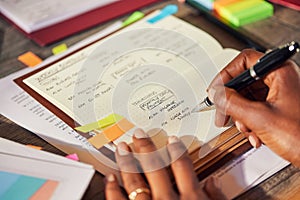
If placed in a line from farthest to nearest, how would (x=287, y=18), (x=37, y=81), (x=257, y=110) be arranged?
(x=287, y=18), (x=37, y=81), (x=257, y=110)

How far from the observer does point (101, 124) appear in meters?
0.77

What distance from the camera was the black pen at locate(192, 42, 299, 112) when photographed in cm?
72

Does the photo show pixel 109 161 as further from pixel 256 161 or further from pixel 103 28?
pixel 103 28

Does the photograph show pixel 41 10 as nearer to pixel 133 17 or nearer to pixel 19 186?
pixel 133 17

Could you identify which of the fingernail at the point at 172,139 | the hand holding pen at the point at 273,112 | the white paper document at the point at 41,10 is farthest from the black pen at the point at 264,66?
the white paper document at the point at 41,10

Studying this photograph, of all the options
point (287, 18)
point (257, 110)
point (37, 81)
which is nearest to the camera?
point (257, 110)

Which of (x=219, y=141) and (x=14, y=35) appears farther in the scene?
(x=14, y=35)

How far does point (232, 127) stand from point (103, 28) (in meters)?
0.40

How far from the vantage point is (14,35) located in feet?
3.42

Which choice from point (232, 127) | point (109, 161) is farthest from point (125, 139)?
point (232, 127)

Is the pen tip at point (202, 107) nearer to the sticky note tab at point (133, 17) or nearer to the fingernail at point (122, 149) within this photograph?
the fingernail at point (122, 149)

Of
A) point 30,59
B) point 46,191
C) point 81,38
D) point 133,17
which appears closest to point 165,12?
point 133,17

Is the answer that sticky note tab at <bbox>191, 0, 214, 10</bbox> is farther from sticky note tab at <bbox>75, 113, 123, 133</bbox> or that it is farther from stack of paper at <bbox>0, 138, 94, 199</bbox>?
stack of paper at <bbox>0, 138, 94, 199</bbox>

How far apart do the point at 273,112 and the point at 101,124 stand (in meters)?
0.27
